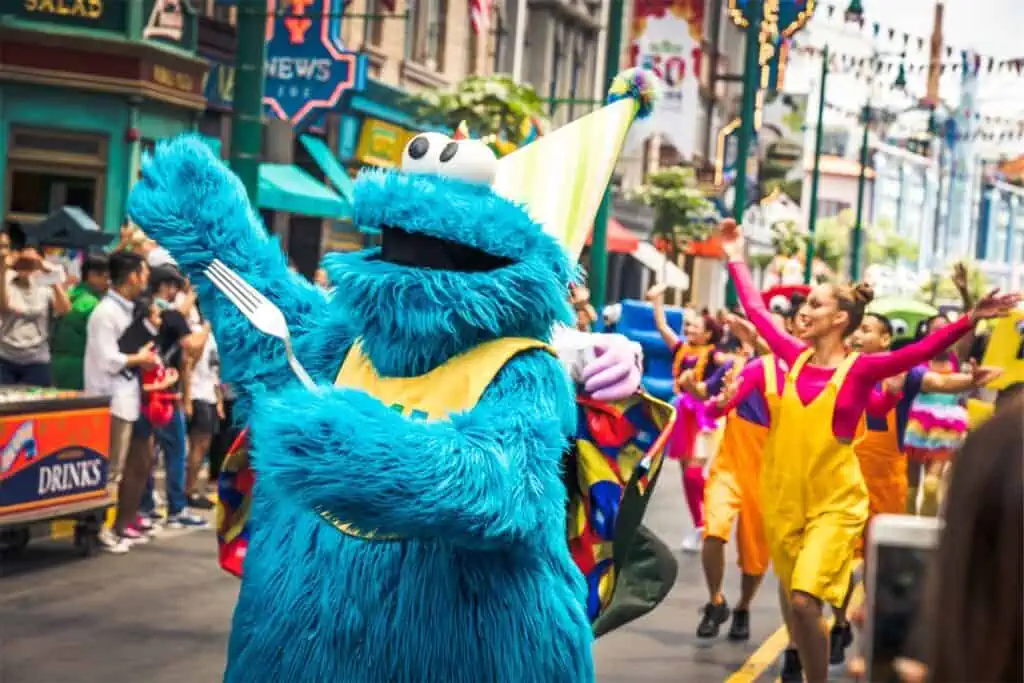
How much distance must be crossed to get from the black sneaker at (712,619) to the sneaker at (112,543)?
12.1 ft

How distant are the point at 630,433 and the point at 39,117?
632 inches

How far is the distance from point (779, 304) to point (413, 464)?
8.71m

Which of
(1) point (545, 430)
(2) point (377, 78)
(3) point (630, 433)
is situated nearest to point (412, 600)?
(1) point (545, 430)

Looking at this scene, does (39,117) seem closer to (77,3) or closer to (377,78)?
(77,3)

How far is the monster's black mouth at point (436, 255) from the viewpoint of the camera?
14.1 ft

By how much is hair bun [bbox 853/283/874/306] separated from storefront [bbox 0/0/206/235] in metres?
12.3

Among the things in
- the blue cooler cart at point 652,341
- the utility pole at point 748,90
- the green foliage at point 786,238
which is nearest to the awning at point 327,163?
the utility pole at point 748,90

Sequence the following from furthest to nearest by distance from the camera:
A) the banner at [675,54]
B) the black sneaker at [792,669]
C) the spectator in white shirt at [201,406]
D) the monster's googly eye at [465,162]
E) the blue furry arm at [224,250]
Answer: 1. the banner at [675,54]
2. the spectator in white shirt at [201,406]
3. the black sneaker at [792,669]
4. the blue furry arm at [224,250]
5. the monster's googly eye at [465,162]

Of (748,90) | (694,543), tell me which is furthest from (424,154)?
(748,90)

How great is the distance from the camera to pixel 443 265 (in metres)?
4.31

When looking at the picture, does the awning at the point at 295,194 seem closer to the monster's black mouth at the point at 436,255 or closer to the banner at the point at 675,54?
the banner at the point at 675,54

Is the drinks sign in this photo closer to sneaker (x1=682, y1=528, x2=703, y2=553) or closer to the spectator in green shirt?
the spectator in green shirt

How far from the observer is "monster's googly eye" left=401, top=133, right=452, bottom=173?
4.46 meters

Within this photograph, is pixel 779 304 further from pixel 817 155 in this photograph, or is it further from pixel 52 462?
pixel 817 155
